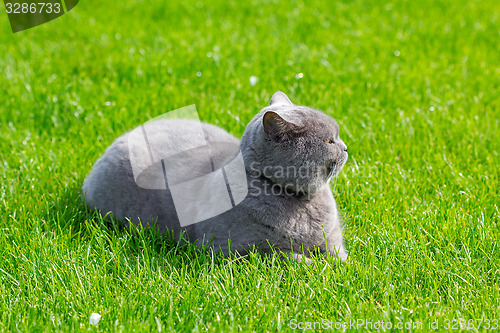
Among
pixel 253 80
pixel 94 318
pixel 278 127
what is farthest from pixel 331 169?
pixel 253 80

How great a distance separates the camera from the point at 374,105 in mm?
3857

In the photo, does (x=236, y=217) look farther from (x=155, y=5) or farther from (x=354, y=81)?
(x=155, y=5)

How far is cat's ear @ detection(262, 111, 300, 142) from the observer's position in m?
2.14

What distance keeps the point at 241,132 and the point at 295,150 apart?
130 centimetres

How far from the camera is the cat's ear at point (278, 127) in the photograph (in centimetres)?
214

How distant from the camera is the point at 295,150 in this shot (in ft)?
7.27

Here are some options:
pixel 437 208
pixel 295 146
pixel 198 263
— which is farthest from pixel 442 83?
pixel 198 263

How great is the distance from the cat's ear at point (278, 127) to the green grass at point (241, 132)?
21.5 inches

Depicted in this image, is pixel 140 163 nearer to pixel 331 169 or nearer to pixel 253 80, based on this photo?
pixel 331 169

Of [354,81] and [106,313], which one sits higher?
[354,81]

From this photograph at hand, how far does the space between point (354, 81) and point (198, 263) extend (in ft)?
8.02

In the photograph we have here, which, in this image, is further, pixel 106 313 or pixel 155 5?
pixel 155 5

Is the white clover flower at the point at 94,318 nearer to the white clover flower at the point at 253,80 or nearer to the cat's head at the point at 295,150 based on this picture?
the cat's head at the point at 295,150

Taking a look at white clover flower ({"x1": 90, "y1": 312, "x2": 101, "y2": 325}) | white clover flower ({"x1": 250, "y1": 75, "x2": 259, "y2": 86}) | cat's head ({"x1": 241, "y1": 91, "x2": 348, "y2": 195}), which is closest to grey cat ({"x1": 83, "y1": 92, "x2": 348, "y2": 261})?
cat's head ({"x1": 241, "y1": 91, "x2": 348, "y2": 195})
